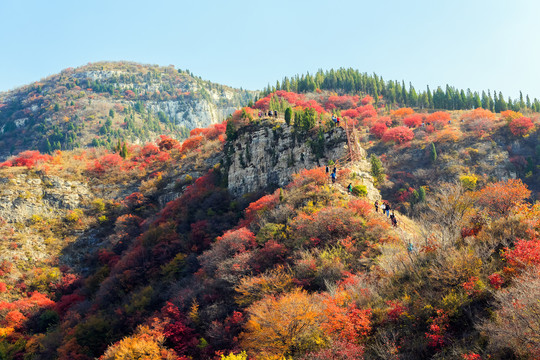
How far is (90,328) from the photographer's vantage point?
1212 inches

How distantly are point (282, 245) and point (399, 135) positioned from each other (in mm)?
54451

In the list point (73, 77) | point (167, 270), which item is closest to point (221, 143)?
point (167, 270)

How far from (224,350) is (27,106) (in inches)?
8034

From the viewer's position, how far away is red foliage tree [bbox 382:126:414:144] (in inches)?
2758

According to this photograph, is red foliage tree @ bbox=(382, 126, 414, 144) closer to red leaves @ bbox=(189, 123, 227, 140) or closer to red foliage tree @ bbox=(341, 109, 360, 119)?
red foliage tree @ bbox=(341, 109, 360, 119)

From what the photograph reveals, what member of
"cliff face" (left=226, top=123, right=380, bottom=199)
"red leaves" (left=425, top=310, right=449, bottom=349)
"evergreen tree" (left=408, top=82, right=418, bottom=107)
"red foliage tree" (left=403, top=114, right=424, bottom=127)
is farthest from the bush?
"evergreen tree" (left=408, top=82, right=418, bottom=107)

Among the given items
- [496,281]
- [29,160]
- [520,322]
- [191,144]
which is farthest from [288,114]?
[29,160]

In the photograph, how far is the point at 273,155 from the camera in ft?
168

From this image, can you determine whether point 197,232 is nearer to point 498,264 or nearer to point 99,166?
point 498,264

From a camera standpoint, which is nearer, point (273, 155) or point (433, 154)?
point (273, 155)

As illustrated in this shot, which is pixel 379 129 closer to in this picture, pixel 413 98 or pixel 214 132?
pixel 413 98

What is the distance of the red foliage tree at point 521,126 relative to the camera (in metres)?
62.3

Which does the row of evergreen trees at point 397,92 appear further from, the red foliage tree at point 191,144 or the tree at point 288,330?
the tree at point 288,330

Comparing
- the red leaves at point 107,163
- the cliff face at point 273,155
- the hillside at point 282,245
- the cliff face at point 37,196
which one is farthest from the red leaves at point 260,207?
the red leaves at point 107,163
